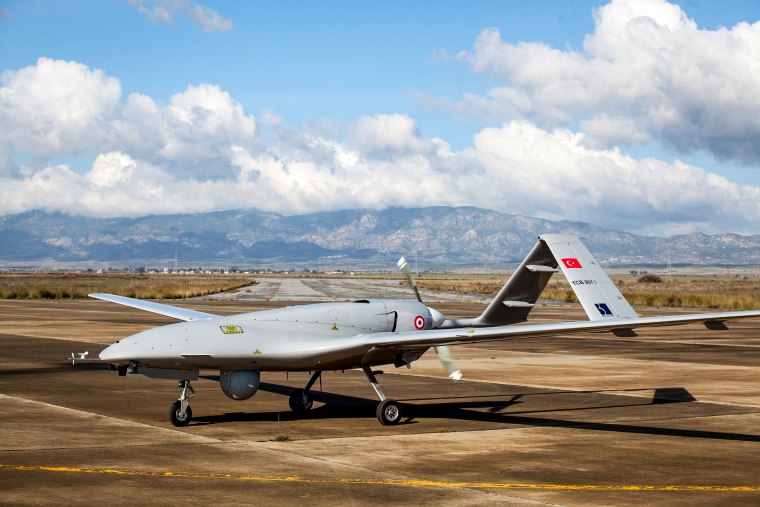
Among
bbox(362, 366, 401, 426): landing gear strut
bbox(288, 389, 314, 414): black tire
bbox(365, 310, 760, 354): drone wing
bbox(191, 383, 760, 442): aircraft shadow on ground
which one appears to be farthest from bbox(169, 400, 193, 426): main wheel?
bbox(365, 310, 760, 354): drone wing

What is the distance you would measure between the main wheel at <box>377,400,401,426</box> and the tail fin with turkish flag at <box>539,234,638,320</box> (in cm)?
454

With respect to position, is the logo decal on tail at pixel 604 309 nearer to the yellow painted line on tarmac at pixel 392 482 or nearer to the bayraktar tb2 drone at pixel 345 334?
the bayraktar tb2 drone at pixel 345 334

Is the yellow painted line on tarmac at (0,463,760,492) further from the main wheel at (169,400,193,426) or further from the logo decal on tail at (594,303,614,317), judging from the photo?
the logo decal on tail at (594,303,614,317)

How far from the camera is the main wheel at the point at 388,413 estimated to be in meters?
19.5

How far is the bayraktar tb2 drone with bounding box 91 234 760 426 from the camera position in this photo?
18281 mm

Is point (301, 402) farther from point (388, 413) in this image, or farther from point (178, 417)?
point (178, 417)

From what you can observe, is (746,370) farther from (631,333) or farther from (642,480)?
(642,480)

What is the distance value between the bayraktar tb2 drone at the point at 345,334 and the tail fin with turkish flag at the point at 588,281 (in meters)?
0.02

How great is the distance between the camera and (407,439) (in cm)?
1798

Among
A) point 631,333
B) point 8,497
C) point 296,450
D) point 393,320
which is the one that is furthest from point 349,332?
point 8,497

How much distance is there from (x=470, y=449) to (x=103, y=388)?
12.4 metres

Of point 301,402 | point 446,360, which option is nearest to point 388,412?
point 446,360

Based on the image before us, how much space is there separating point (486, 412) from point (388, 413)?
2.96 metres

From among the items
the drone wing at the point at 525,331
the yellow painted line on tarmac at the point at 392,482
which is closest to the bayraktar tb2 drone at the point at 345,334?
the drone wing at the point at 525,331
